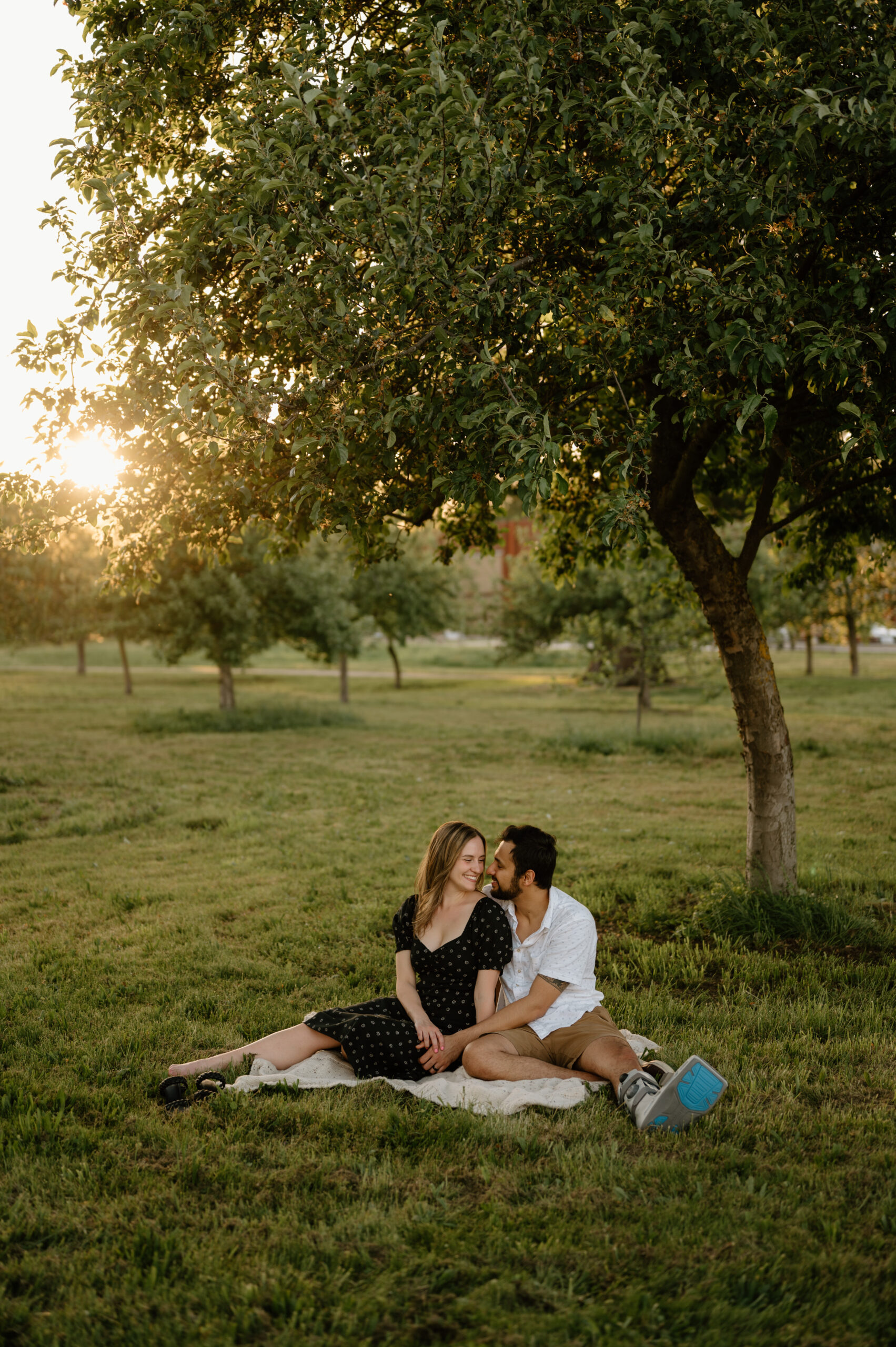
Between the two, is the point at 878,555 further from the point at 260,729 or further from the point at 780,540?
the point at 260,729

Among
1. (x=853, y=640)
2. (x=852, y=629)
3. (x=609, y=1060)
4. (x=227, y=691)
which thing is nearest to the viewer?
(x=609, y=1060)

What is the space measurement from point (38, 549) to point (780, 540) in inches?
258

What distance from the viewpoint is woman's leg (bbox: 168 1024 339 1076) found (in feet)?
15.6

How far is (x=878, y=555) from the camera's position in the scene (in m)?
8.11

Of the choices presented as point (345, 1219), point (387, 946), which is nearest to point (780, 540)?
point (387, 946)

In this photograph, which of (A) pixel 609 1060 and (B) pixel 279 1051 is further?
(B) pixel 279 1051

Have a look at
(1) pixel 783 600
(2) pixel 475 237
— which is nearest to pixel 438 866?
(2) pixel 475 237

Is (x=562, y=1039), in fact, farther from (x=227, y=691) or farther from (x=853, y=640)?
(x=853, y=640)

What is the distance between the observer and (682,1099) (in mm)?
4145

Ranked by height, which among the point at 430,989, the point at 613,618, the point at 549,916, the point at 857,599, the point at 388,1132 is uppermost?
the point at 857,599

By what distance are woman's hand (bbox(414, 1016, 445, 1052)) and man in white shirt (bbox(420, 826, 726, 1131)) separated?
3 cm

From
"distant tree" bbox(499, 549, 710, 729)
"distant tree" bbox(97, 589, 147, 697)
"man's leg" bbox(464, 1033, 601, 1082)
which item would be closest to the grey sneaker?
"man's leg" bbox(464, 1033, 601, 1082)

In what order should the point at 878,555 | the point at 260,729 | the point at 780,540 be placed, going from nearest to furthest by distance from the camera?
Answer: the point at 878,555, the point at 780,540, the point at 260,729

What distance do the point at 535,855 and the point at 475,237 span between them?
10.2 feet
